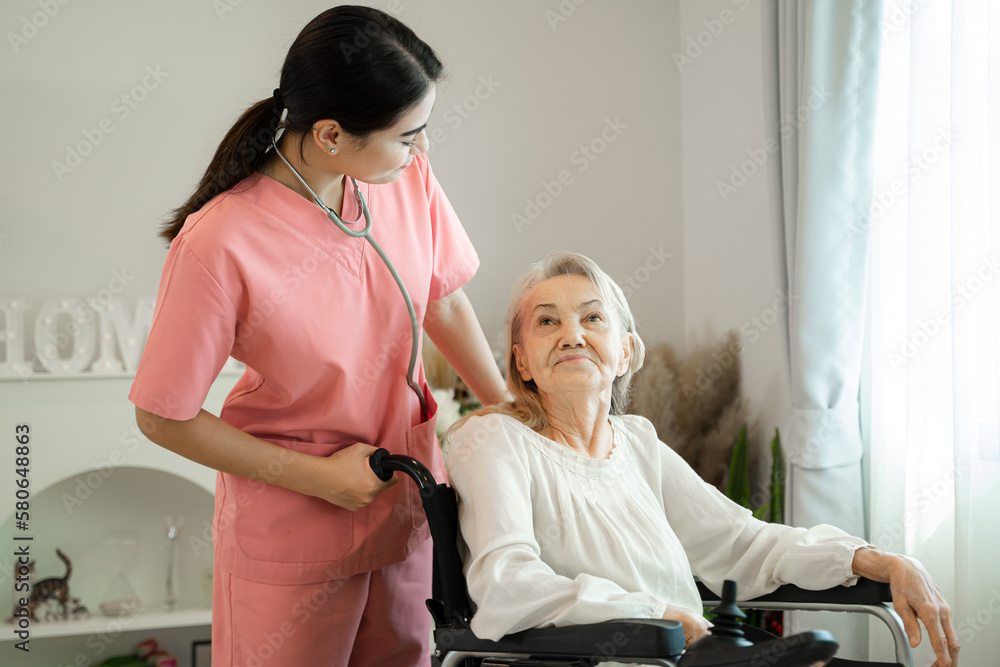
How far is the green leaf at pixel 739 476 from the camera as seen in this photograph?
2.75m

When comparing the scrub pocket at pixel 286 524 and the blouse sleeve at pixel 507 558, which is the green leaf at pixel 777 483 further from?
the scrub pocket at pixel 286 524

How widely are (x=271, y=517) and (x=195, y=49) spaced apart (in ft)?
7.49

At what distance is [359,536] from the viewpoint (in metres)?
1.40

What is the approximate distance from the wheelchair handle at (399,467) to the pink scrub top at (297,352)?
4.2 inches

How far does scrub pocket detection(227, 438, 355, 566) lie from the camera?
137 cm

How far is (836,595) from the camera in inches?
54.7

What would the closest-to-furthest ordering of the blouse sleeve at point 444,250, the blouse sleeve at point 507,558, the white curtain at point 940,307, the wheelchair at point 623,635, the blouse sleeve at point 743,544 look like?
the wheelchair at point 623,635
the blouse sleeve at point 507,558
the blouse sleeve at point 743,544
the blouse sleeve at point 444,250
the white curtain at point 940,307

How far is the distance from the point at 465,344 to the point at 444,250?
197 mm

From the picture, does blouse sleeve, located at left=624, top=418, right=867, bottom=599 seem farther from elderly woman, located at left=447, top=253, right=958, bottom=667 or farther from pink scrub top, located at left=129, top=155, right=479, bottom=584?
pink scrub top, located at left=129, top=155, right=479, bottom=584

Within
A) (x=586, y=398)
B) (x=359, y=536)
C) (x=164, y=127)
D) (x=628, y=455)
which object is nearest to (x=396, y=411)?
(x=359, y=536)

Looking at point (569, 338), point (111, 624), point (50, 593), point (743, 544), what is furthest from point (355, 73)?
point (50, 593)

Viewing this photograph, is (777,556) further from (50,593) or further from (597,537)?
(50,593)

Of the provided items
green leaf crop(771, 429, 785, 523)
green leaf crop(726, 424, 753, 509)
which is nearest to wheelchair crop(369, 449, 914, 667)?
green leaf crop(771, 429, 785, 523)

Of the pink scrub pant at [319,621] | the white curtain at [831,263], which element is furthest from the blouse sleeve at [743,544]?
the white curtain at [831,263]
